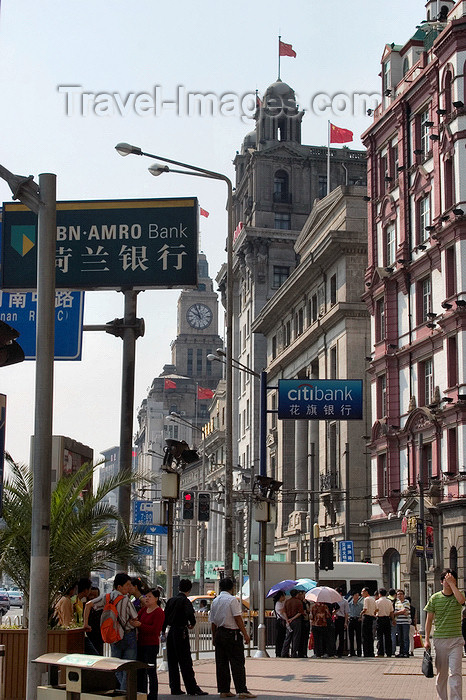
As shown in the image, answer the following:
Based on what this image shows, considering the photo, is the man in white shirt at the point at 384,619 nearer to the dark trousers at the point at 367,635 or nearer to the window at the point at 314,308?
the dark trousers at the point at 367,635

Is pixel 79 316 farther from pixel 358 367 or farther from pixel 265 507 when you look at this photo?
pixel 358 367

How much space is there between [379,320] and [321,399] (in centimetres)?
2478

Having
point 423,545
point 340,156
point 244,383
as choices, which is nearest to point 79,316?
point 423,545

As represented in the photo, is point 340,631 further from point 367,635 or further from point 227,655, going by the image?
point 227,655

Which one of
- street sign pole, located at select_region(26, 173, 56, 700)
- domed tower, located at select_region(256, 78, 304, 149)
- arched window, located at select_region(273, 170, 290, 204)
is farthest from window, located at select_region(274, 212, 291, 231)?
street sign pole, located at select_region(26, 173, 56, 700)

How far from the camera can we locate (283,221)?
352 ft

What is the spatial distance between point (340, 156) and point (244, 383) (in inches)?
973

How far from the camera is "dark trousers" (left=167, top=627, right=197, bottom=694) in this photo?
54.0 ft

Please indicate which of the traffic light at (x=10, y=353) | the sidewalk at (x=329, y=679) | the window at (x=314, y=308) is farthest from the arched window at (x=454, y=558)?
the traffic light at (x=10, y=353)

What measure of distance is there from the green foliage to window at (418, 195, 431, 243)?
35133 millimetres

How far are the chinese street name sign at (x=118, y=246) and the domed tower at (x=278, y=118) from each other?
91334 mm

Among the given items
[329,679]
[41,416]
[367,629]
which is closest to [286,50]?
[367,629]

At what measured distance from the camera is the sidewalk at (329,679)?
16750 millimetres

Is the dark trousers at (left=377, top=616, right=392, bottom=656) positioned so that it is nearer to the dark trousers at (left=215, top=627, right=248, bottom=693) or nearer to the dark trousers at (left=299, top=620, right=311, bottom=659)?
A: the dark trousers at (left=299, top=620, right=311, bottom=659)
